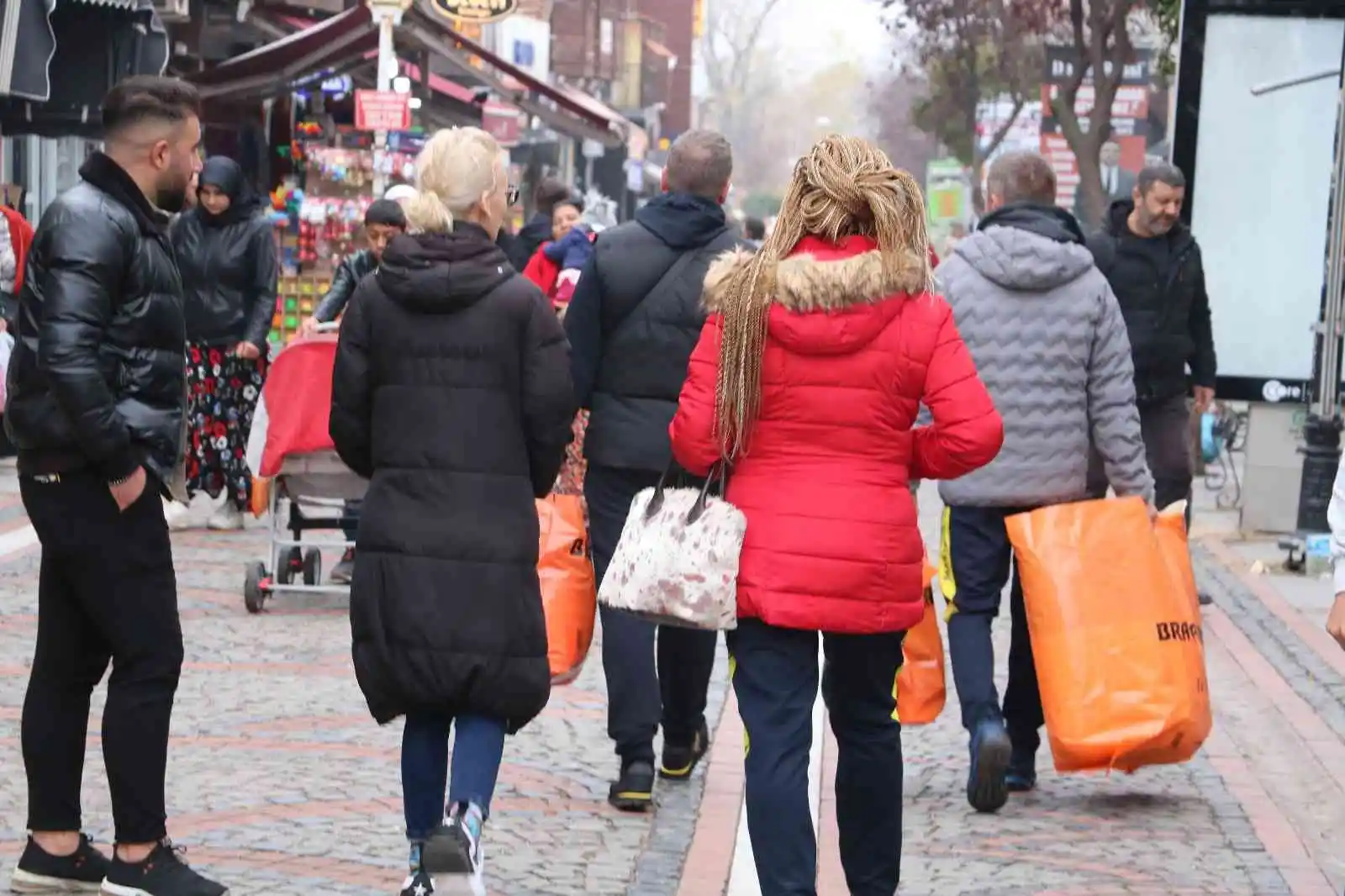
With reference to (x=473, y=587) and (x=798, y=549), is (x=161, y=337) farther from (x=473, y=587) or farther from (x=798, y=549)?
(x=798, y=549)

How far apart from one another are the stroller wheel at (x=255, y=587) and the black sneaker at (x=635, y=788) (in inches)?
150

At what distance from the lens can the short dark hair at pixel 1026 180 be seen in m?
7.04

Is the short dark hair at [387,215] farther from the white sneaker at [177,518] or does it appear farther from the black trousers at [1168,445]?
the black trousers at [1168,445]

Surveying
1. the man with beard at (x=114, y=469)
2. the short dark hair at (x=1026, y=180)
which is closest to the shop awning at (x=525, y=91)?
the short dark hair at (x=1026, y=180)

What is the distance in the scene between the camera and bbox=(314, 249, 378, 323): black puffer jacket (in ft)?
37.4

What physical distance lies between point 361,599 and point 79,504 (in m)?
0.66

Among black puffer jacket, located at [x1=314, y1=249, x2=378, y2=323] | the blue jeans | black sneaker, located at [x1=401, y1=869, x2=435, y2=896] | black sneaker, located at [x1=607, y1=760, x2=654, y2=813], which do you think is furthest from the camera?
black puffer jacket, located at [x1=314, y1=249, x2=378, y2=323]

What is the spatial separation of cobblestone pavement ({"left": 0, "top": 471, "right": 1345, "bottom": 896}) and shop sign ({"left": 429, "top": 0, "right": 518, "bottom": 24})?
21724mm

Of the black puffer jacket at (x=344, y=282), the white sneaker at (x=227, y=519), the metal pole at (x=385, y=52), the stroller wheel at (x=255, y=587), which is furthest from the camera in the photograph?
the metal pole at (x=385, y=52)

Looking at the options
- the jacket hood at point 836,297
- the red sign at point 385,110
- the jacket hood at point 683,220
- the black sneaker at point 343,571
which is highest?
the red sign at point 385,110

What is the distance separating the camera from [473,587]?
5383 mm

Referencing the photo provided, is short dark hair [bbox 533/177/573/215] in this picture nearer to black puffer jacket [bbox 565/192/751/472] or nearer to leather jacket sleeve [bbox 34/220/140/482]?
black puffer jacket [bbox 565/192/751/472]

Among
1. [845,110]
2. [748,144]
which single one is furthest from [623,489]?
[845,110]

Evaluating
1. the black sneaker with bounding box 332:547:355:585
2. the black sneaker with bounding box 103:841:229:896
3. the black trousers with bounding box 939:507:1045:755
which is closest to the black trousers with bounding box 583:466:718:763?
the black trousers with bounding box 939:507:1045:755
